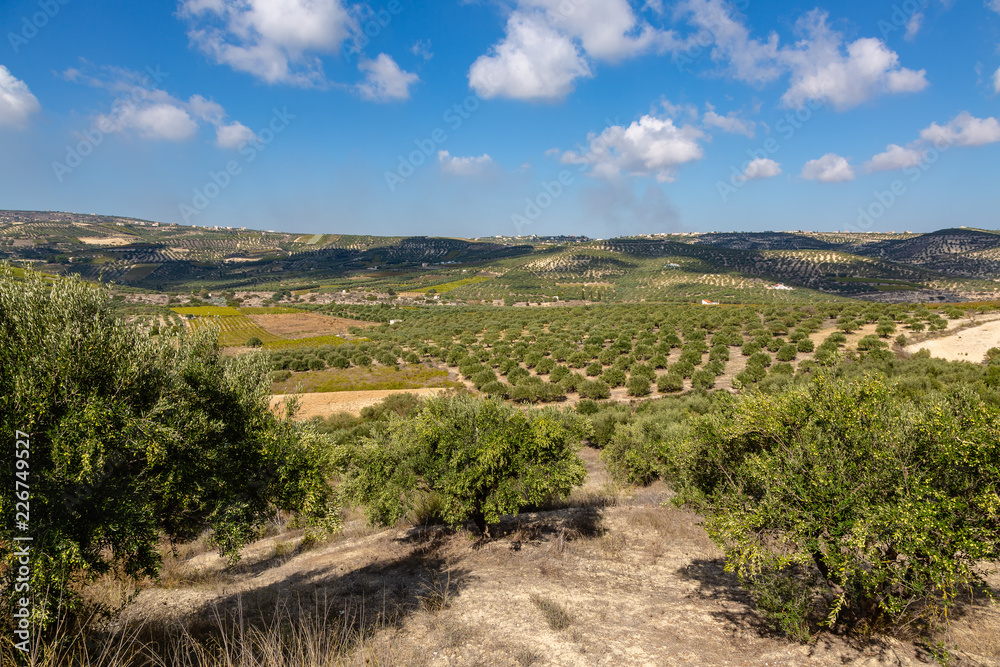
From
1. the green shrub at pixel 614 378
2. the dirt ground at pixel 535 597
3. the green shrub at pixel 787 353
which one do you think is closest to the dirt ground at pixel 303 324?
the green shrub at pixel 614 378

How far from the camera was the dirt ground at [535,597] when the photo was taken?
750 centimetres

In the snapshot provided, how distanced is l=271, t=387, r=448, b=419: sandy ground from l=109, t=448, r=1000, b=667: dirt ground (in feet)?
67.7

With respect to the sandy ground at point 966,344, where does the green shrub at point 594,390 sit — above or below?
below

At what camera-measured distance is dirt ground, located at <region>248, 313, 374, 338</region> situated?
86.3m

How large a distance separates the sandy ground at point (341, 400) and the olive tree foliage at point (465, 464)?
20.5m

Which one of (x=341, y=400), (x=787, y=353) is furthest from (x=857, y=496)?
(x=341, y=400)

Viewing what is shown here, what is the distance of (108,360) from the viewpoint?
22.7 feet

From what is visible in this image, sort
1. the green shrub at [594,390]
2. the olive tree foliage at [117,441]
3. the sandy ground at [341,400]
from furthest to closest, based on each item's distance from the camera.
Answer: the green shrub at [594,390] < the sandy ground at [341,400] < the olive tree foliage at [117,441]

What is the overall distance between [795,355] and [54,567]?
154 feet

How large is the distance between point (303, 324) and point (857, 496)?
4061 inches

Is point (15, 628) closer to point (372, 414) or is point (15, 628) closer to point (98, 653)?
point (98, 653)

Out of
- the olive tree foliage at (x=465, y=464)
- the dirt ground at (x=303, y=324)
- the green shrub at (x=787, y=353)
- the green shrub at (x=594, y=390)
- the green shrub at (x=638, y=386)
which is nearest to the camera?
the olive tree foliage at (x=465, y=464)

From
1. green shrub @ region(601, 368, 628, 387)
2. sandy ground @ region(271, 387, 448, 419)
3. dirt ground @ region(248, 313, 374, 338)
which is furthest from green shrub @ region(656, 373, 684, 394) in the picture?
dirt ground @ region(248, 313, 374, 338)

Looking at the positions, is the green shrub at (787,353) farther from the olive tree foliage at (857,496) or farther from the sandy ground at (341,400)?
the olive tree foliage at (857,496)
